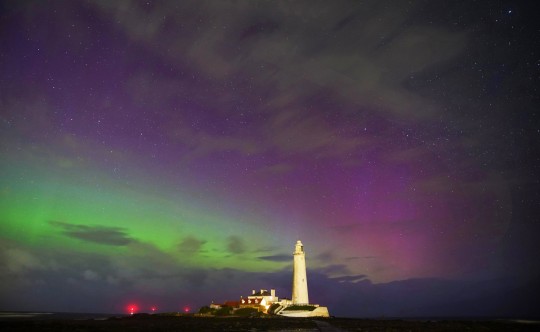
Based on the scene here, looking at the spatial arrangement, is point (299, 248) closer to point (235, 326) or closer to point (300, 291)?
point (300, 291)

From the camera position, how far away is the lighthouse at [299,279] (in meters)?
75.6

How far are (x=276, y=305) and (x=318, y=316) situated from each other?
879cm

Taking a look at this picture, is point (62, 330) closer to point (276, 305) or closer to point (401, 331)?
point (401, 331)

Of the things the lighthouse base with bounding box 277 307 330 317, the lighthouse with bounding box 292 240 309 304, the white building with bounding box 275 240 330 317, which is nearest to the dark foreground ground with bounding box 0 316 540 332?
the lighthouse base with bounding box 277 307 330 317

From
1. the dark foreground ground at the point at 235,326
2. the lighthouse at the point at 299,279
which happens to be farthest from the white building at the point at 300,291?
the dark foreground ground at the point at 235,326

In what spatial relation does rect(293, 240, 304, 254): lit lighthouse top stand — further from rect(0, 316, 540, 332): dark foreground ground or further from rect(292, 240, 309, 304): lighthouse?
rect(0, 316, 540, 332): dark foreground ground

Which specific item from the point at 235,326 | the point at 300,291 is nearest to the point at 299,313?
the point at 300,291

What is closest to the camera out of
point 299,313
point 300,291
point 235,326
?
point 235,326

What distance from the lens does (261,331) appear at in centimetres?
3397

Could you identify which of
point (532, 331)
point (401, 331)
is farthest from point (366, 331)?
point (532, 331)

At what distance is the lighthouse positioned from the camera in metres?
75.6

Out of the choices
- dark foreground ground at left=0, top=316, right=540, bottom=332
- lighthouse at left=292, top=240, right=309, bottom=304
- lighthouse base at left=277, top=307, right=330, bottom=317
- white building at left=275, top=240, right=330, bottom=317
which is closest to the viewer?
dark foreground ground at left=0, top=316, right=540, bottom=332

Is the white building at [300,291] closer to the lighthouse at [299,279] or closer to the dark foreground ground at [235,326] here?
the lighthouse at [299,279]

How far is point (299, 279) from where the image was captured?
76.3 meters
